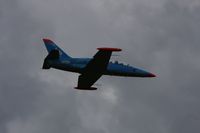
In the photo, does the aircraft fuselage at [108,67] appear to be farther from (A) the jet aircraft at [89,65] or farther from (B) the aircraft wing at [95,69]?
(B) the aircraft wing at [95,69]

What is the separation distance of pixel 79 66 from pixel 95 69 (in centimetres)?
245

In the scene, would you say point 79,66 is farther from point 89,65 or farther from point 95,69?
point 95,69

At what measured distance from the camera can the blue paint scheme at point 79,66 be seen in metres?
139

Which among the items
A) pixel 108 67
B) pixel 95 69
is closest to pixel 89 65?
pixel 95 69

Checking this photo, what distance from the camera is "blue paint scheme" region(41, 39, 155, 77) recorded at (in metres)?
139

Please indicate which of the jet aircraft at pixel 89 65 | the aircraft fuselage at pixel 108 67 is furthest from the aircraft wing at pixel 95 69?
the aircraft fuselage at pixel 108 67

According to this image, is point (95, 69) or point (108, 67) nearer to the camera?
point (95, 69)

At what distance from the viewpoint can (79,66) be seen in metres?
140

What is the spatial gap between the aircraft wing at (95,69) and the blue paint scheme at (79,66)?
117cm

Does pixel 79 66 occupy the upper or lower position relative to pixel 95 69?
upper

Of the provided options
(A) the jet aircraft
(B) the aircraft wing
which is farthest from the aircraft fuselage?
(B) the aircraft wing

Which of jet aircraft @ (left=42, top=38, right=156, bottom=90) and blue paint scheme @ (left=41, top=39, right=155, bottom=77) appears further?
blue paint scheme @ (left=41, top=39, right=155, bottom=77)

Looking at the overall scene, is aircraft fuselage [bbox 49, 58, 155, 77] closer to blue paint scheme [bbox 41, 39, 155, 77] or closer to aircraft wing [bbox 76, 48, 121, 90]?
blue paint scheme [bbox 41, 39, 155, 77]

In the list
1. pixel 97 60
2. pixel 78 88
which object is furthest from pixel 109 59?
pixel 78 88
